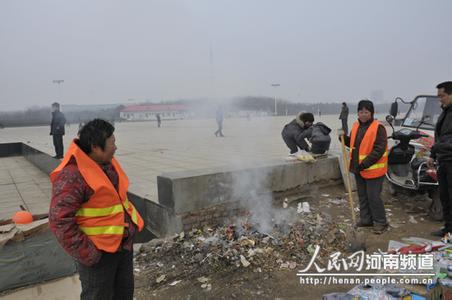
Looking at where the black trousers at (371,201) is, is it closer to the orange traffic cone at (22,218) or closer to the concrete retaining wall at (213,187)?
the concrete retaining wall at (213,187)

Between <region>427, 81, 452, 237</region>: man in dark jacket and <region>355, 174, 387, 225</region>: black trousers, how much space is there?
0.71 meters

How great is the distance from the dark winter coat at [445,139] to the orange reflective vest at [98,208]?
4.08m

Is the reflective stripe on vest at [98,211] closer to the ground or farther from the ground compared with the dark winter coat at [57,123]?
closer to the ground

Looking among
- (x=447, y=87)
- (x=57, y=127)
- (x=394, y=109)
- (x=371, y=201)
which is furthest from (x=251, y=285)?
(x=57, y=127)

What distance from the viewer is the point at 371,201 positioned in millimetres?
4828

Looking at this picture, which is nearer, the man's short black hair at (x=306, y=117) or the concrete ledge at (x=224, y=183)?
the concrete ledge at (x=224, y=183)

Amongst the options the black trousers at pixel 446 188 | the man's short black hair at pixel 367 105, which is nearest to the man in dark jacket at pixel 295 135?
the man's short black hair at pixel 367 105

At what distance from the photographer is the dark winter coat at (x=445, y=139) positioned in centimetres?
422

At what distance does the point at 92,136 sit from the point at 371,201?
4.09m

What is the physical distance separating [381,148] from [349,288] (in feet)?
6.89

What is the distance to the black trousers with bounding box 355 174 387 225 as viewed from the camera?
15.6ft

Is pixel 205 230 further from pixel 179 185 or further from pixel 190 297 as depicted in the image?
pixel 190 297

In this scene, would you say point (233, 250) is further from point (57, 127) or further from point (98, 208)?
point (57, 127)

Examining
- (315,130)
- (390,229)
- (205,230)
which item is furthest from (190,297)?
(315,130)
